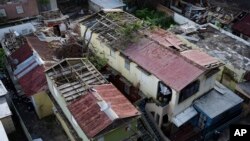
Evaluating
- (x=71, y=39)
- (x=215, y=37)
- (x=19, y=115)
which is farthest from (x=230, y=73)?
(x=19, y=115)

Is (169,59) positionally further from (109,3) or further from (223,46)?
(109,3)

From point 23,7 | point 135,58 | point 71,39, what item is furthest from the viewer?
point 23,7

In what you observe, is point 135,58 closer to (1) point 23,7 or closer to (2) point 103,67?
(2) point 103,67

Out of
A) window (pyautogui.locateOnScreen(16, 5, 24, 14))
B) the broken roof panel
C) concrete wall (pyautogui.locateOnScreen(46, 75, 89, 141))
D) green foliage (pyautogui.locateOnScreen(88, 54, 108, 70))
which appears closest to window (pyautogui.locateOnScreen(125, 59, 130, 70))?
green foliage (pyautogui.locateOnScreen(88, 54, 108, 70))

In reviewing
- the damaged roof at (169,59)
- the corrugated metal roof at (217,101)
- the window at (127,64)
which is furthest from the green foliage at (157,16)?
the corrugated metal roof at (217,101)

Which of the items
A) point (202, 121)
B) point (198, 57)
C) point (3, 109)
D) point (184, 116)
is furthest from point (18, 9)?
point (202, 121)

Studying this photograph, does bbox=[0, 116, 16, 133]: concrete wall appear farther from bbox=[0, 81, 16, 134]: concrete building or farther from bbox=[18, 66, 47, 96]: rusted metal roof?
bbox=[18, 66, 47, 96]: rusted metal roof
